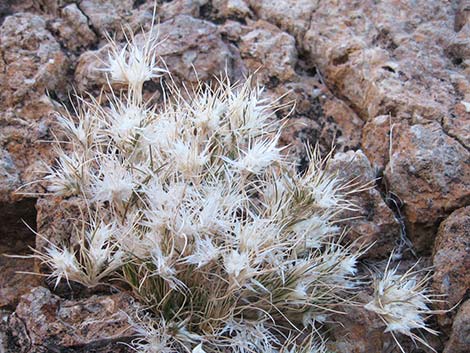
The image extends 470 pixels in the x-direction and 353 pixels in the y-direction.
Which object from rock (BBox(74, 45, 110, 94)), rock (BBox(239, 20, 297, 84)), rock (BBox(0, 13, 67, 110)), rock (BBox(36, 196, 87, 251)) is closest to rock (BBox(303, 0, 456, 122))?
rock (BBox(239, 20, 297, 84))

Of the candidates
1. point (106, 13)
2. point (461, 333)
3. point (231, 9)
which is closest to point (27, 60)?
point (106, 13)

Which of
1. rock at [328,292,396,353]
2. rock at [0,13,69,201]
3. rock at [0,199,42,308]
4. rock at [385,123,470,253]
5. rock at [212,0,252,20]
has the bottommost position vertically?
rock at [328,292,396,353]

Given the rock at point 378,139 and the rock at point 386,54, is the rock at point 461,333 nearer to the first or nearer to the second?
the rock at point 378,139

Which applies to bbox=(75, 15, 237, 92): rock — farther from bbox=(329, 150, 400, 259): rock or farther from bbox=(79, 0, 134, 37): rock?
bbox=(329, 150, 400, 259): rock

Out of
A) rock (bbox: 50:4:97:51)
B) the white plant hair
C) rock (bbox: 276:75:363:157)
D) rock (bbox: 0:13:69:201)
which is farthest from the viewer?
rock (bbox: 50:4:97:51)

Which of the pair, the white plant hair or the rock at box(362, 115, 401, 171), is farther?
the rock at box(362, 115, 401, 171)

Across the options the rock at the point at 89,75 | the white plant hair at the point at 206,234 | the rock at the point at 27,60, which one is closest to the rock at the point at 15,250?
the white plant hair at the point at 206,234

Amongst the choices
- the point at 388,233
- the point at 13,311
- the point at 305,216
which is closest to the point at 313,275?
the point at 305,216

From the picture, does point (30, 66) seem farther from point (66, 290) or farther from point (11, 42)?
point (66, 290)
